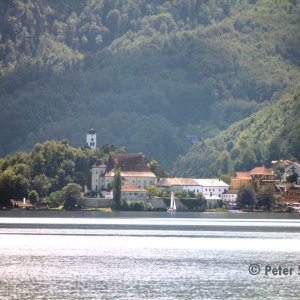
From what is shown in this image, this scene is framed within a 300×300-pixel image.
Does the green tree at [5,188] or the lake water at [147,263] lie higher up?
the green tree at [5,188]

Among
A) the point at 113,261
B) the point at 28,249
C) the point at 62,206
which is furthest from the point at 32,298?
the point at 62,206

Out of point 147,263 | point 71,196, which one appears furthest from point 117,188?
point 147,263

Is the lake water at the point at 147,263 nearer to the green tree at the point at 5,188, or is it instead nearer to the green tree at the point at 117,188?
the green tree at the point at 117,188

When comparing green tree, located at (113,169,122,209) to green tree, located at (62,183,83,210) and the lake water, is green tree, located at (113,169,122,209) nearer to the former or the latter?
green tree, located at (62,183,83,210)

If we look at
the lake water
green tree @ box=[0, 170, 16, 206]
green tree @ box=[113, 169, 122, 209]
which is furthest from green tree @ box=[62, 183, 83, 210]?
the lake water

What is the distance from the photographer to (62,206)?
653ft

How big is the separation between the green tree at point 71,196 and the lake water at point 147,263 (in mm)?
63896

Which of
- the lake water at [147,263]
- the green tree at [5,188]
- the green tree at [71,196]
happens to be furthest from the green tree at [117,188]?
the lake water at [147,263]

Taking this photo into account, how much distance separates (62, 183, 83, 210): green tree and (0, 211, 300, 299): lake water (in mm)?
63896

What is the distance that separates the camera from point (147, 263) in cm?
8794

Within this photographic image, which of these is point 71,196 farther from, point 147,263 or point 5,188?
point 147,263

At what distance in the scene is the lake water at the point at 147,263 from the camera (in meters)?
74.2

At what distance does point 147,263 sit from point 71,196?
108m

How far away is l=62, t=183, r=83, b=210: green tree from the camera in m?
195
